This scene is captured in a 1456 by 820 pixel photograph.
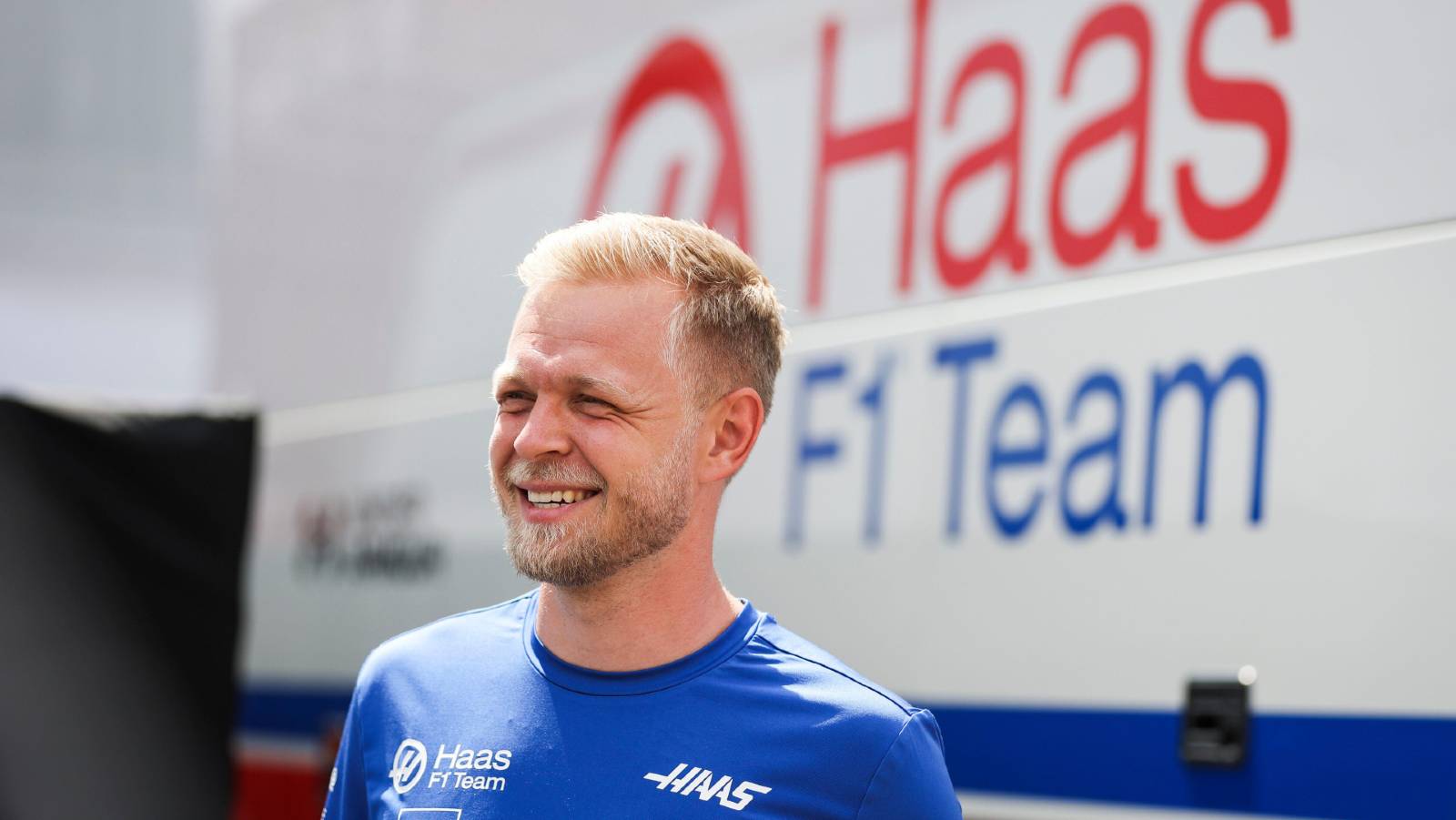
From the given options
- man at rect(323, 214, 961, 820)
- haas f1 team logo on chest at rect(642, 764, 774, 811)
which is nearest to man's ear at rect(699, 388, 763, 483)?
man at rect(323, 214, 961, 820)

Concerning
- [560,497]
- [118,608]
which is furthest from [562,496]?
[118,608]

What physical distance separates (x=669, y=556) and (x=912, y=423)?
762 millimetres

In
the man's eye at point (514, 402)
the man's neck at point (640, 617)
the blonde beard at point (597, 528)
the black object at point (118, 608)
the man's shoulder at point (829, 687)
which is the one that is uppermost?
the man's eye at point (514, 402)

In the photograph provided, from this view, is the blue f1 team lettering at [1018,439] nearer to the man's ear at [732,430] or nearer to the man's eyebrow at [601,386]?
the man's ear at [732,430]

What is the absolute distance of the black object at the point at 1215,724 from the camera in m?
2.25

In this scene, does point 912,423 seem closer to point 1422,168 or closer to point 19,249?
point 1422,168

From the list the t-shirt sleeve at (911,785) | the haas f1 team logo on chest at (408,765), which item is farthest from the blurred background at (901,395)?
the haas f1 team logo on chest at (408,765)

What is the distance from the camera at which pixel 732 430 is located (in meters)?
2.12

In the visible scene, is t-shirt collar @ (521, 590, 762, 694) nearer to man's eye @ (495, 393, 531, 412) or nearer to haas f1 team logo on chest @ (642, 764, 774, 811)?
haas f1 team logo on chest @ (642, 764, 774, 811)

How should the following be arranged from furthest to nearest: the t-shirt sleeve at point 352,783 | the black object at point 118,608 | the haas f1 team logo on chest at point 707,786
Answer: the black object at point 118,608, the t-shirt sleeve at point 352,783, the haas f1 team logo on chest at point 707,786

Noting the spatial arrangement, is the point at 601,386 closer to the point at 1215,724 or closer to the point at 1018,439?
the point at 1018,439

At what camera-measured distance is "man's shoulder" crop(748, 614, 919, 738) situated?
6.38 feet

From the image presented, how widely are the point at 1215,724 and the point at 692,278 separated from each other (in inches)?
33.7

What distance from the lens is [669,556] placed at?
2055 millimetres
